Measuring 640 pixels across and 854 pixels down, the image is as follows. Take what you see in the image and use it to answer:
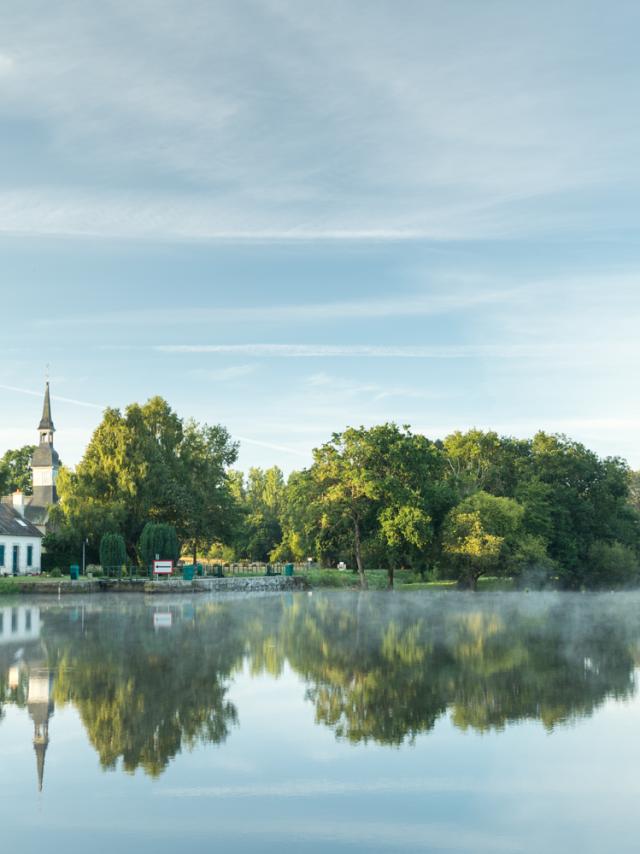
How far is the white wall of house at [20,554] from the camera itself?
6144cm

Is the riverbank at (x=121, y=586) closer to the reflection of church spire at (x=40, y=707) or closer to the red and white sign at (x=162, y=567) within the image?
the red and white sign at (x=162, y=567)

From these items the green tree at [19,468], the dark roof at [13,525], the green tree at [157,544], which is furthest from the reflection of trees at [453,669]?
the green tree at [19,468]

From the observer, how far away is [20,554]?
207ft

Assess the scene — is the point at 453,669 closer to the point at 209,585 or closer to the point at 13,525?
the point at 209,585

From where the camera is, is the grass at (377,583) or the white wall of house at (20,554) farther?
the grass at (377,583)

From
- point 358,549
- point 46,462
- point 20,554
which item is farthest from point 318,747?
point 46,462

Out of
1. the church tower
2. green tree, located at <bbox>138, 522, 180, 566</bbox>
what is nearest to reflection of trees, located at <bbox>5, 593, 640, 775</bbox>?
green tree, located at <bbox>138, 522, 180, 566</bbox>

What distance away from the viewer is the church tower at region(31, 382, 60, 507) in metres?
86.1

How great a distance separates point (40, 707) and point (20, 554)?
175 ft

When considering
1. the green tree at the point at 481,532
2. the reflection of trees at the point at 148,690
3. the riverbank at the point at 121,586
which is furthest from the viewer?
the green tree at the point at 481,532

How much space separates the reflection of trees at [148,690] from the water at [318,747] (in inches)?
2.1

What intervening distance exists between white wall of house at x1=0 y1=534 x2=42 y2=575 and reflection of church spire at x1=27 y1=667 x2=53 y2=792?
47.4 meters

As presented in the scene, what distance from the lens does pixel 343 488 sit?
2381 inches

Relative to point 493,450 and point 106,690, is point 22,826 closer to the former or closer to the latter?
point 106,690
